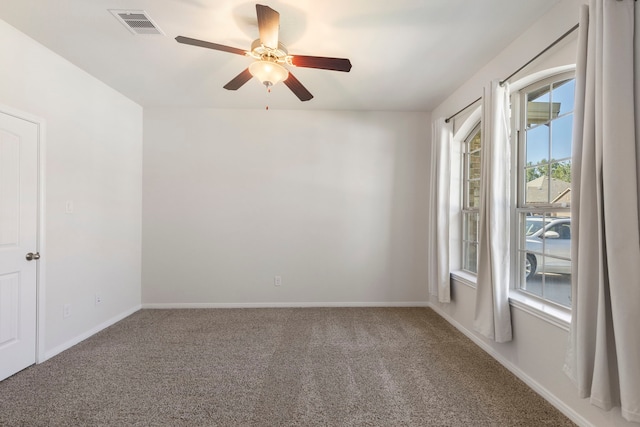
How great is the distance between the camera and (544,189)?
2297mm

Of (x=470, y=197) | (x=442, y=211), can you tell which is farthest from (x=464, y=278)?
(x=470, y=197)

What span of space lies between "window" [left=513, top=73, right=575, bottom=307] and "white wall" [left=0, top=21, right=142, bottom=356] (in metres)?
4.09

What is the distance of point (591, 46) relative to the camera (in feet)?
5.19

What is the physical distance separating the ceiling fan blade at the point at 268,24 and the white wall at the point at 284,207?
2.08 metres

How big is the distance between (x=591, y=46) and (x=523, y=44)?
84 cm

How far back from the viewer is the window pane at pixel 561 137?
2100 millimetres

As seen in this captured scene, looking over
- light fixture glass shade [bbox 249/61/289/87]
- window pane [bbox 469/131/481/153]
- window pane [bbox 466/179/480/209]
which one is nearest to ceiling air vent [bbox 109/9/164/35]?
light fixture glass shade [bbox 249/61/289/87]

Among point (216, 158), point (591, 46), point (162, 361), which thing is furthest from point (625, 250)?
point (216, 158)

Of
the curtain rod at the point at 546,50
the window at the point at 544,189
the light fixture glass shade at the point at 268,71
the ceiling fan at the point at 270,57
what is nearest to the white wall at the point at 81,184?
the ceiling fan at the point at 270,57

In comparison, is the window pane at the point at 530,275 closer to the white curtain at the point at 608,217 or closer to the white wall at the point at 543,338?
the white wall at the point at 543,338

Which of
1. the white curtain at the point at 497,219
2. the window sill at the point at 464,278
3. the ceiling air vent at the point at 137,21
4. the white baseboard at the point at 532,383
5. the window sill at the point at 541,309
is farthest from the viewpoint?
the window sill at the point at 464,278

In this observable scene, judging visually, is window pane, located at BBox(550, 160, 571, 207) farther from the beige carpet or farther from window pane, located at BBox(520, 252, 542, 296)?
the beige carpet

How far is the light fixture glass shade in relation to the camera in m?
2.14

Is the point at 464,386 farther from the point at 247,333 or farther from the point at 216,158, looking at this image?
the point at 216,158
